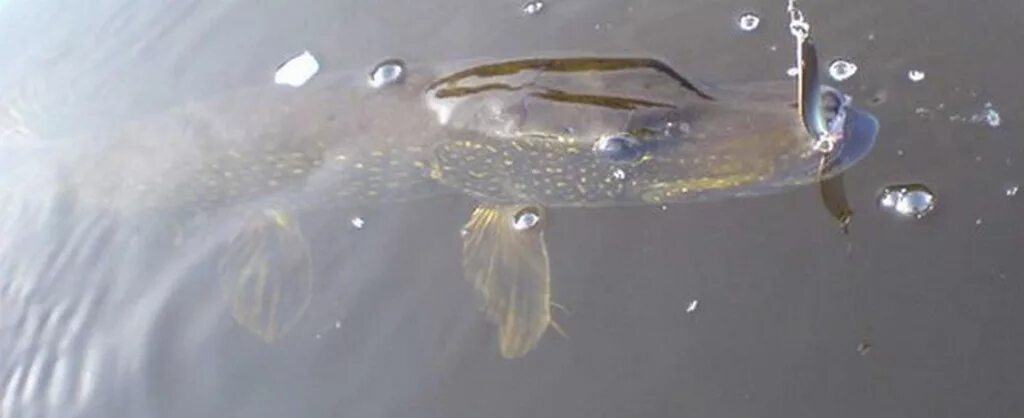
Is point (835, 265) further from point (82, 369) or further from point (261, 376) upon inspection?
point (82, 369)

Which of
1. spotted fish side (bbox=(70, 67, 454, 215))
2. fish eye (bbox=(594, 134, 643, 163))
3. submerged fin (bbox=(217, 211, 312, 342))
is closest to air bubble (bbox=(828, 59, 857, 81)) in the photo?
fish eye (bbox=(594, 134, 643, 163))

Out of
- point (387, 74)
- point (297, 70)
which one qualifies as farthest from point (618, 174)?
point (297, 70)

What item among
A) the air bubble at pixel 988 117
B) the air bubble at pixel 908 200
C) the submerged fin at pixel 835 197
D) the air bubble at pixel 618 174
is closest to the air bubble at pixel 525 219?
the air bubble at pixel 618 174

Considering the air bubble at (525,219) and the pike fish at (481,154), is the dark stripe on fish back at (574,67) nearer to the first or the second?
the pike fish at (481,154)

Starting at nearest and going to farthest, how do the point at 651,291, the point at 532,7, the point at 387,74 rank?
the point at 651,291
the point at 387,74
the point at 532,7

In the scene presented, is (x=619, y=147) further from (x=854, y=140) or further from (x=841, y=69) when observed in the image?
(x=841, y=69)

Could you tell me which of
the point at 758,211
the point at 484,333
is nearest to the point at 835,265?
the point at 758,211
